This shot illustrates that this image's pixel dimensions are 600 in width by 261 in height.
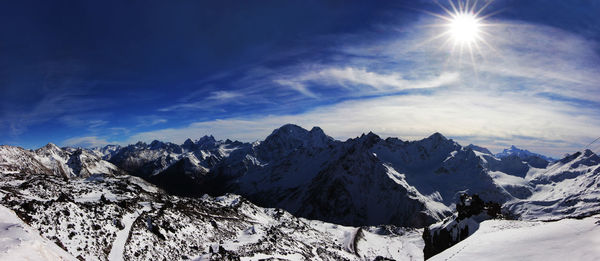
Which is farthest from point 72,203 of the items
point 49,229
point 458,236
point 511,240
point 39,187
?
point 458,236

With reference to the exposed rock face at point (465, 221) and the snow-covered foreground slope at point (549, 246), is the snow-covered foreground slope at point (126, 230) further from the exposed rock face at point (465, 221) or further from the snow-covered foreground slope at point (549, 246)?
the snow-covered foreground slope at point (549, 246)

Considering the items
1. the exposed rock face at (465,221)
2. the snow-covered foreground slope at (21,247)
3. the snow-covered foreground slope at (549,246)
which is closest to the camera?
the snow-covered foreground slope at (21,247)

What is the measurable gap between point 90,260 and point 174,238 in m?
17.1

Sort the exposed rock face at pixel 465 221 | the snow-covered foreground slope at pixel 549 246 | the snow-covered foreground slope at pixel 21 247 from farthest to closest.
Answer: the exposed rock face at pixel 465 221 → the snow-covered foreground slope at pixel 549 246 → the snow-covered foreground slope at pixel 21 247

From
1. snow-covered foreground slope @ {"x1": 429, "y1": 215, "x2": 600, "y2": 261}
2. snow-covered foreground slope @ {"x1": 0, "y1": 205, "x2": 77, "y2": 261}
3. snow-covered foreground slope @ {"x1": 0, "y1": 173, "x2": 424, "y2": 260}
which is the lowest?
snow-covered foreground slope @ {"x1": 0, "y1": 173, "x2": 424, "y2": 260}

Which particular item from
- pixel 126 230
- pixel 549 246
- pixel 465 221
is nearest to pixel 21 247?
pixel 549 246

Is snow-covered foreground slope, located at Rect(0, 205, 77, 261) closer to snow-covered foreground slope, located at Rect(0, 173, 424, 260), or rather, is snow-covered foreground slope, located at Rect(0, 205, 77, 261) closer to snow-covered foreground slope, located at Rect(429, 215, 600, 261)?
snow-covered foreground slope, located at Rect(429, 215, 600, 261)

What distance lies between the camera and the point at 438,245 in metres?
52.6

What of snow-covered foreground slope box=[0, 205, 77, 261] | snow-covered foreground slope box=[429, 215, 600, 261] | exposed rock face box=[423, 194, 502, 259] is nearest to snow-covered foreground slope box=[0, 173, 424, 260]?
snow-covered foreground slope box=[0, 205, 77, 261]

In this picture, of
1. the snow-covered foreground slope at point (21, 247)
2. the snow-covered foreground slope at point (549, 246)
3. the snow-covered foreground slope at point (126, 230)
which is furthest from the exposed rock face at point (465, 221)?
the snow-covered foreground slope at point (21, 247)

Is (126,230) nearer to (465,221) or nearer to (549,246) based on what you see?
(549,246)

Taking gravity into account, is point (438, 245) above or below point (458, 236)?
below

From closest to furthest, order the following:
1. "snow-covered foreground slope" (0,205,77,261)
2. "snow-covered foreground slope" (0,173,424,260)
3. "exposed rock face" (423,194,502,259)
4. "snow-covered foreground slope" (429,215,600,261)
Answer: "snow-covered foreground slope" (0,205,77,261) → "snow-covered foreground slope" (429,215,600,261) → "snow-covered foreground slope" (0,173,424,260) → "exposed rock face" (423,194,502,259)

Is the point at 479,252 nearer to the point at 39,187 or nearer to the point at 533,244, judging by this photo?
the point at 533,244
